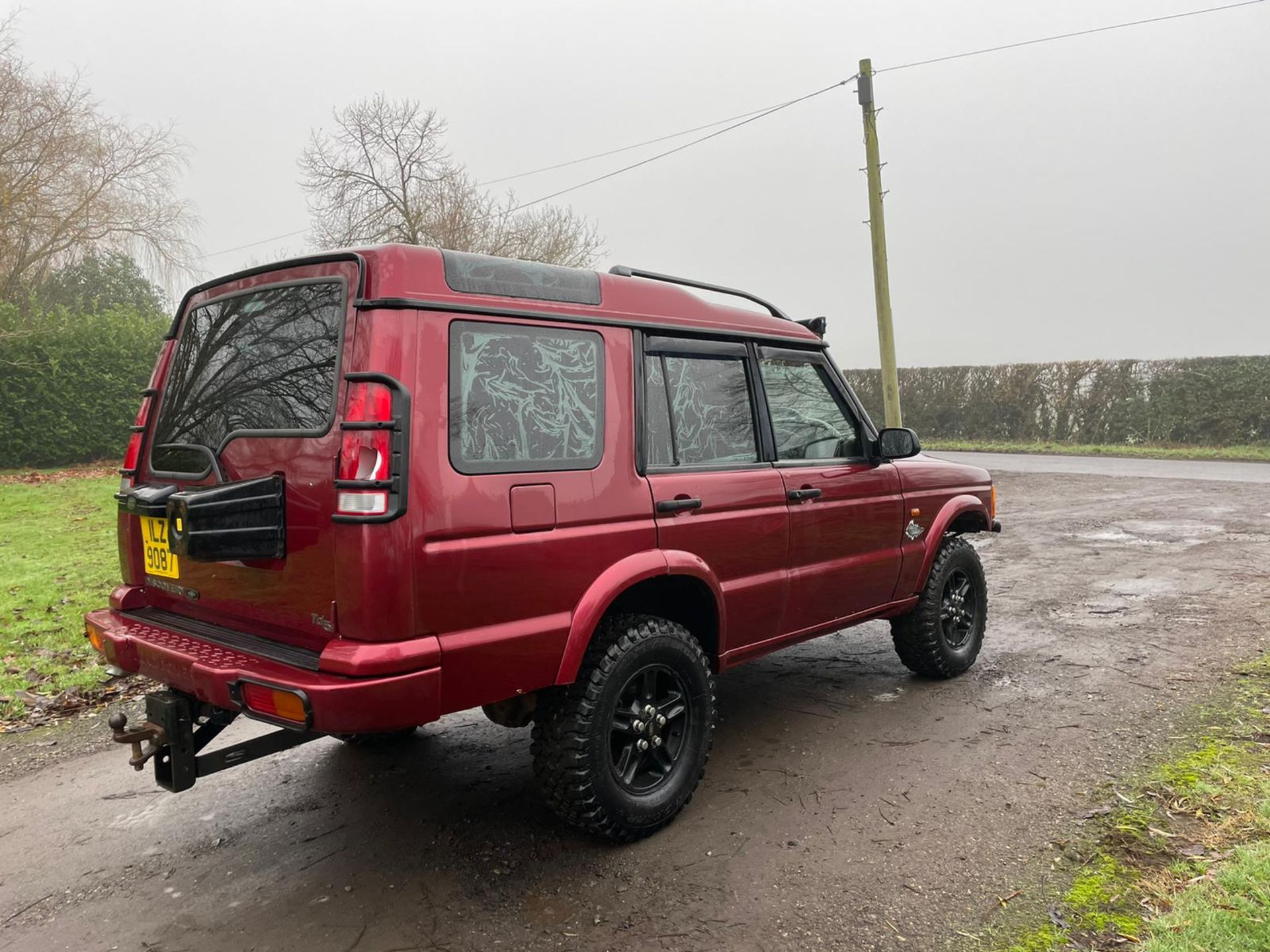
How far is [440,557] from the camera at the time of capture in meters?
2.57

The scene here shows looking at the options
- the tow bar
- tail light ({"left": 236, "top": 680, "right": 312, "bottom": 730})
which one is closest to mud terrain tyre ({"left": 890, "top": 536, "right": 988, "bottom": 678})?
the tow bar

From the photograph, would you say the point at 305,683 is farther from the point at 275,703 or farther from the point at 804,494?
the point at 804,494

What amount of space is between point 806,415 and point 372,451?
2.33m

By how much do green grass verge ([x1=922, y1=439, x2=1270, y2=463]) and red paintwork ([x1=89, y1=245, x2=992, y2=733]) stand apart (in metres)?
17.6

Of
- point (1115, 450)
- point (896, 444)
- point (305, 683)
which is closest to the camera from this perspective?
point (305, 683)

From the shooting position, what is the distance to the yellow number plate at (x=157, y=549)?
312cm

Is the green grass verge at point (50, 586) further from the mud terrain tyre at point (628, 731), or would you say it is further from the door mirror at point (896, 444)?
the door mirror at point (896, 444)

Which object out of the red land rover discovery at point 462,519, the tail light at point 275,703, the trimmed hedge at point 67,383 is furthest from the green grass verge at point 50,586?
the trimmed hedge at point 67,383

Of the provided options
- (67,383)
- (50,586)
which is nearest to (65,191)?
(67,383)

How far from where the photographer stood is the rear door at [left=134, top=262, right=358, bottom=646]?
265 cm

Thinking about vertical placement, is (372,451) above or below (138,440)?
below

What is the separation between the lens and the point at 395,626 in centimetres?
249

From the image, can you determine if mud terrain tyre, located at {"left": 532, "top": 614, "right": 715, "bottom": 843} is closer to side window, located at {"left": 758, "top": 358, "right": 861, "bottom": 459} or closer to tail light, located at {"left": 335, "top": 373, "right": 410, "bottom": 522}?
tail light, located at {"left": 335, "top": 373, "right": 410, "bottom": 522}

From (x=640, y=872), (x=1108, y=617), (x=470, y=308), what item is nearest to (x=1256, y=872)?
(x=640, y=872)
